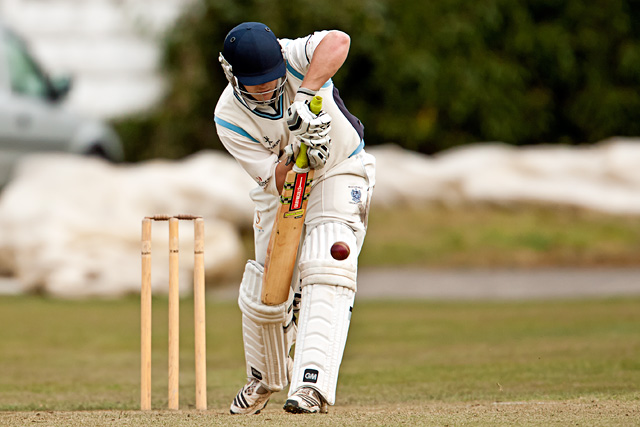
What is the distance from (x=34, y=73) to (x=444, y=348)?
5.88 metres

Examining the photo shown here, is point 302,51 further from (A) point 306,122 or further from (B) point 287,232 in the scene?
(B) point 287,232

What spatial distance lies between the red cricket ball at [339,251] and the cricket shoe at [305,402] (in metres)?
0.49

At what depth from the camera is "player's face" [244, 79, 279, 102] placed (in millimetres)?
3787

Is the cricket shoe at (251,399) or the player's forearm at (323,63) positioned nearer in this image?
the player's forearm at (323,63)

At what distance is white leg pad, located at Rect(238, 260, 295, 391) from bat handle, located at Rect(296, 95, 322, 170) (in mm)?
527

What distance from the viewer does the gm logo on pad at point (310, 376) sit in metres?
3.65

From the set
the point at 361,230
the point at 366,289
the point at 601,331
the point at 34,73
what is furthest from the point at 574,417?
the point at 34,73

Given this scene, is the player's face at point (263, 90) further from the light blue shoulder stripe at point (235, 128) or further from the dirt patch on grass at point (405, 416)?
the dirt patch on grass at point (405, 416)

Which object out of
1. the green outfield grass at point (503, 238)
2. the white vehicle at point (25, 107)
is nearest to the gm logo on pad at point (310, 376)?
the green outfield grass at point (503, 238)

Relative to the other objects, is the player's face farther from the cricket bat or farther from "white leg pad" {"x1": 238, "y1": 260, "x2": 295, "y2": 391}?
"white leg pad" {"x1": 238, "y1": 260, "x2": 295, "y2": 391}

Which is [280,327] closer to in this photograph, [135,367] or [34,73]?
[135,367]

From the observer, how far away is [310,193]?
4004 mm

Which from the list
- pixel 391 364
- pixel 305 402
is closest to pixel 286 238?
pixel 305 402

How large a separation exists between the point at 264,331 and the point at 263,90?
980 mm
